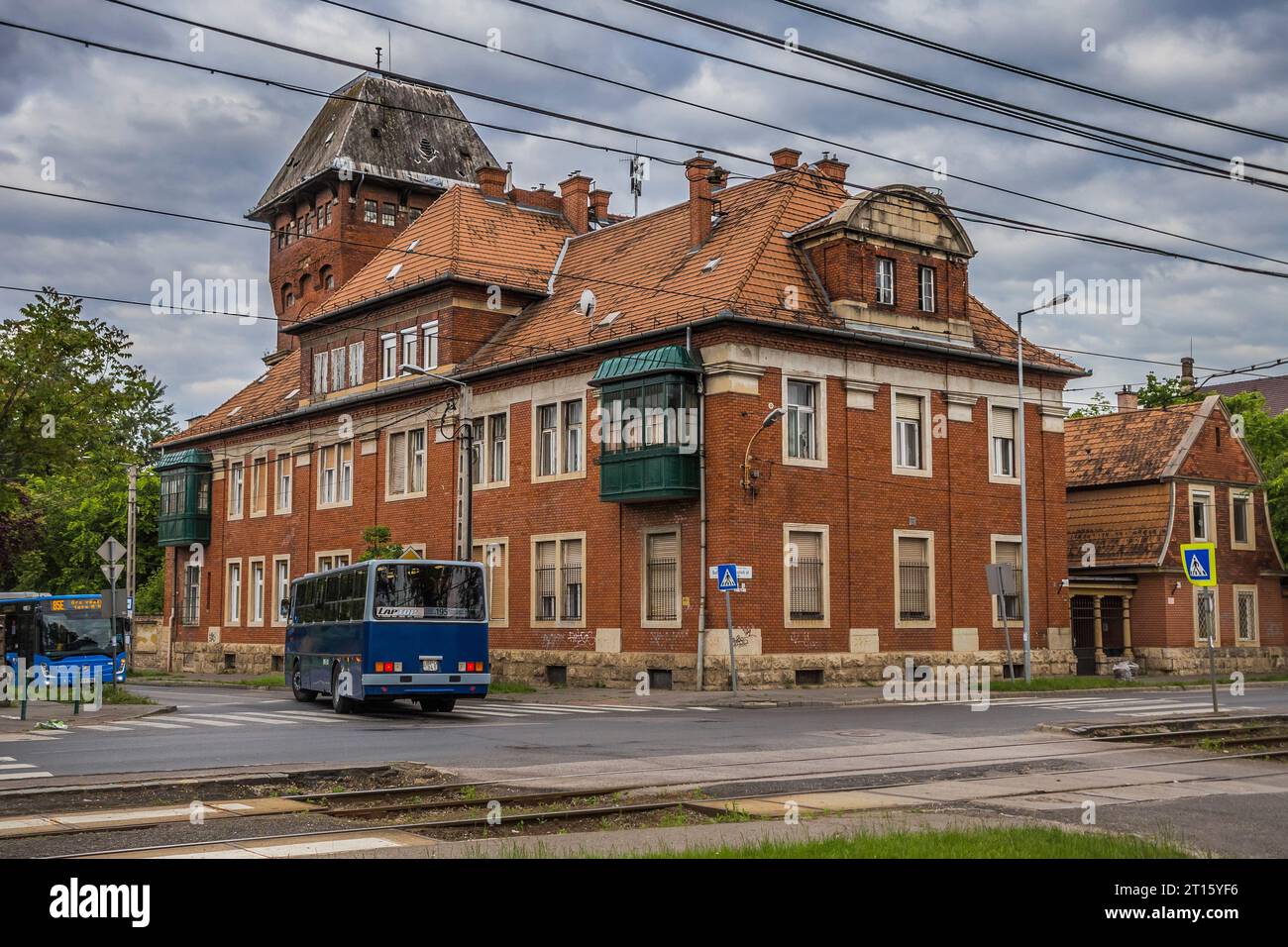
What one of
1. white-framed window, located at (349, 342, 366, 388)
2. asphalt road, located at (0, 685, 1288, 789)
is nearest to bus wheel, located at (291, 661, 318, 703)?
asphalt road, located at (0, 685, 1288, 789)

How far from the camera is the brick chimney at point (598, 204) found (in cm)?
4997

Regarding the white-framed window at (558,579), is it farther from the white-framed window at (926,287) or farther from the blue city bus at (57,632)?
the blue city bus at (57,632)

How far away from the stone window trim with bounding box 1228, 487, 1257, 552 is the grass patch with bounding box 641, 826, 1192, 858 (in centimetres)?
4134

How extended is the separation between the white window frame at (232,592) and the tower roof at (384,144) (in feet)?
56.2

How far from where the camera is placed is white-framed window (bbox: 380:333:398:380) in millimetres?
44062

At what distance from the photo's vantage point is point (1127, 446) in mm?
47906

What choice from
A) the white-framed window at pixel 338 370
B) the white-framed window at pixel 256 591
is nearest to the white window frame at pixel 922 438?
the white-framed window at pixel 338 370

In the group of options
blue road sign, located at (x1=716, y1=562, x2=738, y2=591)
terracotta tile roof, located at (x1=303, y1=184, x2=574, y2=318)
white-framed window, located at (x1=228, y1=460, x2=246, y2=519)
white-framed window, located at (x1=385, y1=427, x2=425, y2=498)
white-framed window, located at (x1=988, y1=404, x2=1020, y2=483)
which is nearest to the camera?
blue road sign, located at (x1=716, y1=562, x2=738, y2=591)

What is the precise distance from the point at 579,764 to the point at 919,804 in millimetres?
4949

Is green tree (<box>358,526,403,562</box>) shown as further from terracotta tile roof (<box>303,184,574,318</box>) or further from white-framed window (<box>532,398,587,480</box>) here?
terracotta tile roof (<box>303,184,574,318</box>)

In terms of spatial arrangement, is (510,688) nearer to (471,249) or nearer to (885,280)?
(885,280)

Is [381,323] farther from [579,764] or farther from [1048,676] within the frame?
[579,764]
